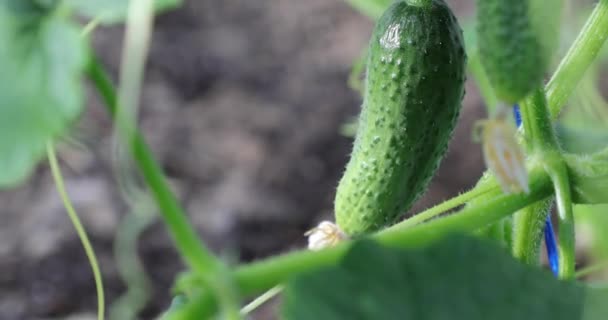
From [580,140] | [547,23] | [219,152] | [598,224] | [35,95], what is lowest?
[598,224]

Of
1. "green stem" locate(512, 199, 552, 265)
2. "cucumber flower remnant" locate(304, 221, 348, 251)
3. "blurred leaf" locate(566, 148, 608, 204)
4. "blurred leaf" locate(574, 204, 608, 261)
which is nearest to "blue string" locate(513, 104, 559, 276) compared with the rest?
"green stem" locate(512, 199, 552, 265)

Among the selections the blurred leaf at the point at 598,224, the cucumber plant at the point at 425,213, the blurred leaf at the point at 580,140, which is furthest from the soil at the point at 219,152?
the cucumber plant at the point at 425,213

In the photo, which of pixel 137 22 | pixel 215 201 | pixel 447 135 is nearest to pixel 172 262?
pixel 215 201

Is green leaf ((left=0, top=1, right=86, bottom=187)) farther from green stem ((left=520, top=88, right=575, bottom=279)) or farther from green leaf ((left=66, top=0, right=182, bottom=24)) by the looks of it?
green stem ((left=520, top=88, right=575, bottom=279))

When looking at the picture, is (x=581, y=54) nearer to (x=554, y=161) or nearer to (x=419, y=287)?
(x=554, y=161)

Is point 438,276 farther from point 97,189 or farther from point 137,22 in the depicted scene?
point 97,189

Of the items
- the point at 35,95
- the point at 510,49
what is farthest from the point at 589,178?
the point at 35,95
